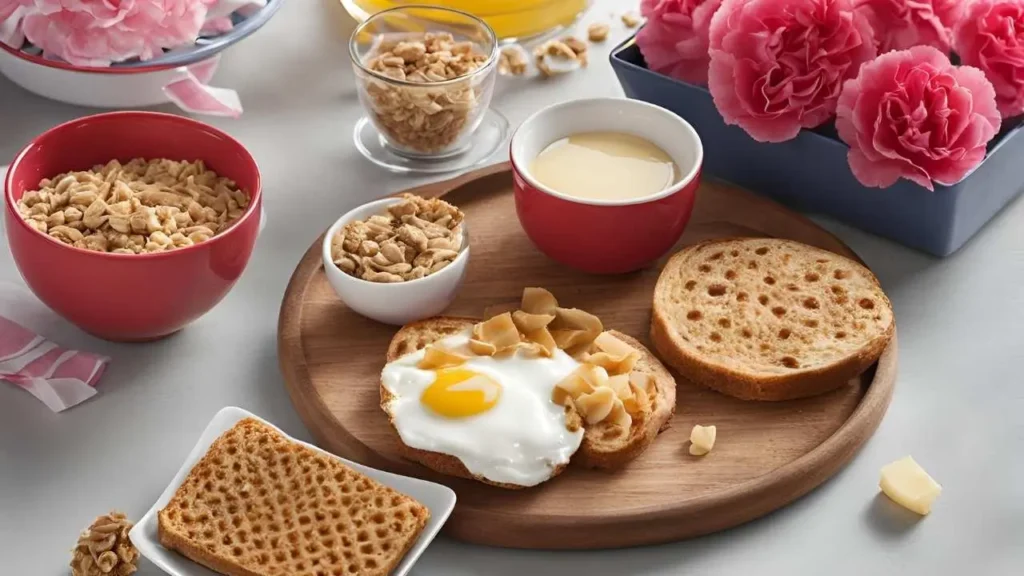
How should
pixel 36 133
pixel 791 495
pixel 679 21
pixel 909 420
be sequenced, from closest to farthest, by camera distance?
pixel 791 495
pixel 909 420
pixel 679 21
pixel 36 133

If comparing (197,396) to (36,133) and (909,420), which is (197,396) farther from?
(909,420)

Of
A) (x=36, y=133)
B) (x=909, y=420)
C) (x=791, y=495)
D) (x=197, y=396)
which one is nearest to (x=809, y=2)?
(x=909, y=420)

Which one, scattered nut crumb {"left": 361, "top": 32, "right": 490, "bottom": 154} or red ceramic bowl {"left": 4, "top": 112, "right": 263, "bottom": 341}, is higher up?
red ceramic bowl {"left": 4, "top": 112, "right": 263, "bottom": 341}

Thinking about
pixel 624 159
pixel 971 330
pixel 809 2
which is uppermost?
pixel 809 2

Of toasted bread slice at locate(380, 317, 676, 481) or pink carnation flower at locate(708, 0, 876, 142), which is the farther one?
pink carnation flower at locate(708, 0, 876, 142)

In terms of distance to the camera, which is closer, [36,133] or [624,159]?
[624,159]

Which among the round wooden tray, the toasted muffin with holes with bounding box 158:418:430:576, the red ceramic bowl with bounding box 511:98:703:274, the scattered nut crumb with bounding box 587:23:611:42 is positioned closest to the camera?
the toasted muffin with holes with bounding box 158:418:430:576

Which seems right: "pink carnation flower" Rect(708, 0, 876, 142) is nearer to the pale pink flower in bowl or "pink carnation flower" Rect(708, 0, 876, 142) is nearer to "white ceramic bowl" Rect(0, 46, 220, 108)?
the pale pink flower in bowl

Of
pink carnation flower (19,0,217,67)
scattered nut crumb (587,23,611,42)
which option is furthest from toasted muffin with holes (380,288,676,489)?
scattered nut crumb (587,23,611,42)
